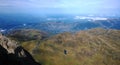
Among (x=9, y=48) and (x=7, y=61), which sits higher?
(x=7, y=61)

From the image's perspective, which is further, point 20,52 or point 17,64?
point 20,52

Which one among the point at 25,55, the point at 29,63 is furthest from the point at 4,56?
the point at 25,55

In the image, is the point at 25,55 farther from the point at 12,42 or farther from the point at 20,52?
the point at 12,42

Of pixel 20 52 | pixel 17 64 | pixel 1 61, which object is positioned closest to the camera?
pixel 1 61

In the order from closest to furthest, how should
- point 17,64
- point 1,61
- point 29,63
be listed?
1. point 1,61
2. point 17,64
3. point 29,63

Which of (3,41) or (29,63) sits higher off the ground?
(3,41)

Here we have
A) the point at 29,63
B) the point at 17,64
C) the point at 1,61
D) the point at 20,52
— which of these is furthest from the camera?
the point at 20,52

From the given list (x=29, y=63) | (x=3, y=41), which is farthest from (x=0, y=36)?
A: (x=29, y=63)

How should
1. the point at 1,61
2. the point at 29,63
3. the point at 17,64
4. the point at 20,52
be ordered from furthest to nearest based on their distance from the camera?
the point at 20,52, the point at 29,63, the point at 17,64, the point at 1,61

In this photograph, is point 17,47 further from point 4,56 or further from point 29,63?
point 4,56
